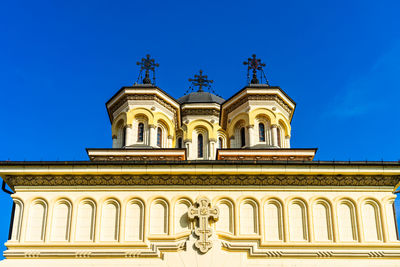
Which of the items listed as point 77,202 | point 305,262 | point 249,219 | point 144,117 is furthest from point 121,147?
point 305,262

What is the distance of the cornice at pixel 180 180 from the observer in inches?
595

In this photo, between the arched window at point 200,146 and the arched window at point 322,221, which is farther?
the arched window at point 200,146

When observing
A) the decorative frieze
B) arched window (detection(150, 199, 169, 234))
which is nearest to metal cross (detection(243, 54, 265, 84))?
the decorative frieze

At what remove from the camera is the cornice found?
1512 centimetres

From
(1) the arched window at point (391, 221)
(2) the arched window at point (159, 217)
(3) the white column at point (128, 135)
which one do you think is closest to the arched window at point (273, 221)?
(2) the arched window at point (159, 217)

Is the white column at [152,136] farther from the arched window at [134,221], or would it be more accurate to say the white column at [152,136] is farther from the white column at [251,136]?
the arched window at [134,221]

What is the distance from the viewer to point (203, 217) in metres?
14.6

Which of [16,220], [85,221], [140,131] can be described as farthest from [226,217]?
[140,131]

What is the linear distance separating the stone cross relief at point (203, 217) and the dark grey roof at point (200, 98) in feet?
50.1

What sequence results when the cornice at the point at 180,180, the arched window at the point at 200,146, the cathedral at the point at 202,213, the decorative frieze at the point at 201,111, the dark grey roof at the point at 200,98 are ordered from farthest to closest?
the dark grey roof at the point at 200,98 → the decorative frieze at the point at 201,111 → the arched window at the point at 200,146 → the cornice at the point at 180,180 → the cathedral at the point at 202,213

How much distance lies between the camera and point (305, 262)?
14.1 m

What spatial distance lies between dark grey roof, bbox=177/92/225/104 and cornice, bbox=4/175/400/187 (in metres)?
14.7

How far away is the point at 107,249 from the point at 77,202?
172 centimetres

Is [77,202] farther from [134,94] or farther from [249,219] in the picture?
[134,94]
